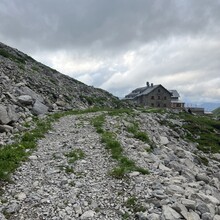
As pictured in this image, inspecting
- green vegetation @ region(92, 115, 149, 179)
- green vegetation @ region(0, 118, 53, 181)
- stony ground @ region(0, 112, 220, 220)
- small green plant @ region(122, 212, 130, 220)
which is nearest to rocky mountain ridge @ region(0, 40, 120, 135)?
green vegetation @ region(0, 118, 53, 181)

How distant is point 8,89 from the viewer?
32094mm

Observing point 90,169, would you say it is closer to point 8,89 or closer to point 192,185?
point 192,185

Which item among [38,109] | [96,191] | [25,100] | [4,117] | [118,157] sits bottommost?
[96,191]

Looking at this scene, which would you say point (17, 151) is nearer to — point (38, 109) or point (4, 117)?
point (4, 117)

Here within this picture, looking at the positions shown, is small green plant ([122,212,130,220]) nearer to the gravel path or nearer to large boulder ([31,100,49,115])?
the gravel path

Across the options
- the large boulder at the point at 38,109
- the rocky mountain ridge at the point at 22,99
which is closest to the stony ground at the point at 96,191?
the rocky mountain ridge at the point at 22,99

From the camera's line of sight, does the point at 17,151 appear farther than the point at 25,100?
No

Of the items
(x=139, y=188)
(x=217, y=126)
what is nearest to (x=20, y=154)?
(x=139, y=188)

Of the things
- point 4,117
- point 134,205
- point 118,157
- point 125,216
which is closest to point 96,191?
point 134,205

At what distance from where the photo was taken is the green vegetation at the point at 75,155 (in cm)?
1598

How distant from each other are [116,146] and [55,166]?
16.3 feet

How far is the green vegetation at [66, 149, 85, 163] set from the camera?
15983 millimetres

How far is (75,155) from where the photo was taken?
1669cm

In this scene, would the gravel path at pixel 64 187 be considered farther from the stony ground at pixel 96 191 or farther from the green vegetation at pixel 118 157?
the green vegetation at pixel 118 157
